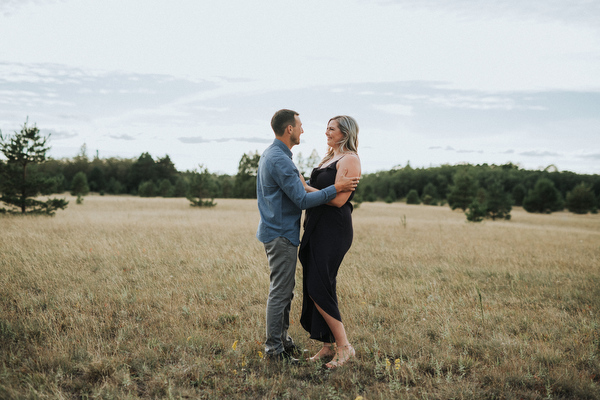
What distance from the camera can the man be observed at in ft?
11.5

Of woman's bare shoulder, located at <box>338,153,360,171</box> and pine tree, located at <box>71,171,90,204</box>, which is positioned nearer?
woman's bare shoulder, located at <box>338,153,360,171</box>

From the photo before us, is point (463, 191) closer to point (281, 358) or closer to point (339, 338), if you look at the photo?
point (339, 338)

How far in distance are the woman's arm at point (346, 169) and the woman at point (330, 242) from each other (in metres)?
0.01

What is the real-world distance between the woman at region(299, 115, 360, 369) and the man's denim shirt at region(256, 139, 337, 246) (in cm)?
22

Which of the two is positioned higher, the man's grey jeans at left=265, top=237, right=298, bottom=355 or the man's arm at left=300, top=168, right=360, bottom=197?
the man's arm at left=300, top=168, right=360, bottom=197

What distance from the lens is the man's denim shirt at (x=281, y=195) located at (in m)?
3.44

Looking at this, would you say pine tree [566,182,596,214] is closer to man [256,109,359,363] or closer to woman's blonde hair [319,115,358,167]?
woman's blonde hair [319,115,358,167]

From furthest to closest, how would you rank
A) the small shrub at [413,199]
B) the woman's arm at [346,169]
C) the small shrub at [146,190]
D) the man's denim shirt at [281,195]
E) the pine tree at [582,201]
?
the small shrub at [413,199], the small shrub at [146,190], the pine tree at [582,201], the woman's arm at [346,169], the man's denim shirt at [281,195]

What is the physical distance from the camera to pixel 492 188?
109 feet

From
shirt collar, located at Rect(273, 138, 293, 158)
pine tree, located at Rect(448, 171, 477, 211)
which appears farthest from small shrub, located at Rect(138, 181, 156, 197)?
shirt collar, located at Rect(273, 138, 293, 158)

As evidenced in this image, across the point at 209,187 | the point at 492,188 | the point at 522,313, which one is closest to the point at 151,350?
→ the point at 522,313

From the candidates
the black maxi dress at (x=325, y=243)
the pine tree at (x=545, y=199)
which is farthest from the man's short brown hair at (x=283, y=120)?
the pine tree at (x=545, y=199)

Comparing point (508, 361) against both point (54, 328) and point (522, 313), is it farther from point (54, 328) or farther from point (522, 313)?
point (54, 328)

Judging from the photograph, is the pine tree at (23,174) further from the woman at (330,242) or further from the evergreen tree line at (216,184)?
the woman at (330,242)
